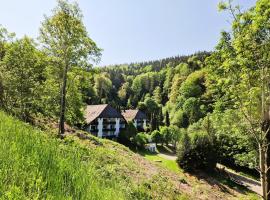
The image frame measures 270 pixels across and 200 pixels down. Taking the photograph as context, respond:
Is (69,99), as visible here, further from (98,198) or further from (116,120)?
(116,120)

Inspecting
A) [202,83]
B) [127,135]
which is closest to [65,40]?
[202,83]

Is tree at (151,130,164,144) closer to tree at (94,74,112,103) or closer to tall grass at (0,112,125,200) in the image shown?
tree at (94,74,112,103)

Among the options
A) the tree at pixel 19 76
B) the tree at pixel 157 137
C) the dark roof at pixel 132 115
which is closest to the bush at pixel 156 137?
the tree at pixel 157 137

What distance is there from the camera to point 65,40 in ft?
70.2

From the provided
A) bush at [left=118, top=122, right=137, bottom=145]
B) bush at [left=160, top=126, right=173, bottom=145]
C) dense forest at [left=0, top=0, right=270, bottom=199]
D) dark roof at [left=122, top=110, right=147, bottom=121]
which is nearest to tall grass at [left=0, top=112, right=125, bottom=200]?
dense forest at [left=0, top=0, right=270, bottom=199]

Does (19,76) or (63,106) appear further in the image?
(63,106)

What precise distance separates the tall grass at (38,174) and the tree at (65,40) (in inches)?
681

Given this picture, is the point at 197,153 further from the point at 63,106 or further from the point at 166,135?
the point at 166,135

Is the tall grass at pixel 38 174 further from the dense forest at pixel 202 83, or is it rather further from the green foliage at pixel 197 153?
the green foliage at pixel 197 153

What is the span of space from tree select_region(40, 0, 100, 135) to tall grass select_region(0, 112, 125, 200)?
681 inches

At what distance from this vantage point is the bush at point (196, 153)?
2931 centimetres

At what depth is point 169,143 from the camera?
56969 millimetres

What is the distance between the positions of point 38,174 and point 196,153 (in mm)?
27993

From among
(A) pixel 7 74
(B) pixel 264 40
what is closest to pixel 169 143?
(A) pixel 7 74
